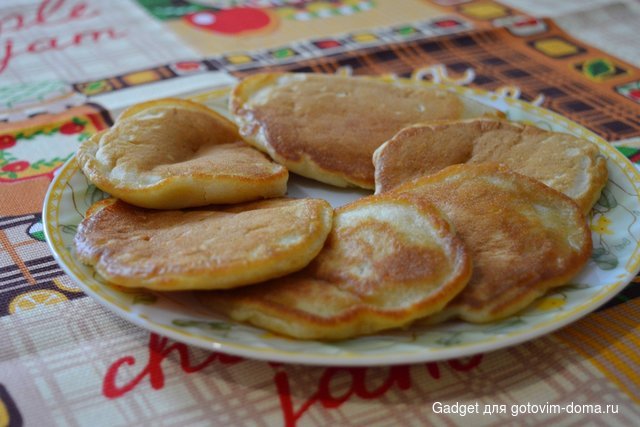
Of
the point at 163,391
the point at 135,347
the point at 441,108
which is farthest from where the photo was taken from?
the point at 441,108

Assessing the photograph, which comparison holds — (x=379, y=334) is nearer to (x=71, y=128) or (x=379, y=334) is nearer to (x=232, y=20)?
(x=71, y=128)

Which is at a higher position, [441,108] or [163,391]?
[441,108]

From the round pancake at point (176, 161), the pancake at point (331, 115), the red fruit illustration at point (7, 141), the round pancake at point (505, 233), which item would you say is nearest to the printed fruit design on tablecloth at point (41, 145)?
the red fruit illustration at point (7, 141)

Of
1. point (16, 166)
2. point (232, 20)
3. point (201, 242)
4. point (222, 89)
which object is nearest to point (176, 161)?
point (201, 242)

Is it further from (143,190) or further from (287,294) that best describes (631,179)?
(143,190)

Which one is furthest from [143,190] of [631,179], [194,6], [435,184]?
[194,6]

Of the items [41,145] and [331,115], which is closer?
[331,115]

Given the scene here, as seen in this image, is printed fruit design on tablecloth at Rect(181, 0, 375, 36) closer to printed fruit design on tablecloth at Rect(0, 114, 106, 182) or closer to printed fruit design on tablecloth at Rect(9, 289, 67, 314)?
printed fruit design on tablecloth at Rect(0, 114, 106, 182)
